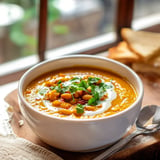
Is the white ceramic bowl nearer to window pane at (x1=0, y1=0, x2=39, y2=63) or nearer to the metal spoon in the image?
the metal spoon

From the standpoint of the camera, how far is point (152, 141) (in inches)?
51.2

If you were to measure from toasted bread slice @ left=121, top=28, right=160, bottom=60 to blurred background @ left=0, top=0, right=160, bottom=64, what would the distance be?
1.43 feet

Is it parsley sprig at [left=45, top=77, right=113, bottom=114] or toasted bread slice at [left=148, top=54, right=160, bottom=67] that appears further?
toasted bread slice at [left=148, top=54, right=160, bottom=67]

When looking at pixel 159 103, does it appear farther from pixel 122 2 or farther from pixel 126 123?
pixel 122 2

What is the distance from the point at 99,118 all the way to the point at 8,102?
0.50m

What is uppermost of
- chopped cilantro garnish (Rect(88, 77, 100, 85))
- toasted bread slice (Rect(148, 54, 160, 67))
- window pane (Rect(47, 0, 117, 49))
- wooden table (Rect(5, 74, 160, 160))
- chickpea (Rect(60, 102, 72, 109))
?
chopped cilantro garnish (Rect(88, 77, 100, 85))

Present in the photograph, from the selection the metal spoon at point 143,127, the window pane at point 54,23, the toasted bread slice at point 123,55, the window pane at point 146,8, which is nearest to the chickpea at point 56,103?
the metal spoon at point 143,127

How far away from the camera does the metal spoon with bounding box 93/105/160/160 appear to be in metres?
1.22

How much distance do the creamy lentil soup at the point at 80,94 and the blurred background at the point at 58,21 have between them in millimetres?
834

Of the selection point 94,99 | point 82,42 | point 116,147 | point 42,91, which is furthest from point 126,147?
point 82,42

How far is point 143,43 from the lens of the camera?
1.82m

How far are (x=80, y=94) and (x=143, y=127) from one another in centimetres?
28

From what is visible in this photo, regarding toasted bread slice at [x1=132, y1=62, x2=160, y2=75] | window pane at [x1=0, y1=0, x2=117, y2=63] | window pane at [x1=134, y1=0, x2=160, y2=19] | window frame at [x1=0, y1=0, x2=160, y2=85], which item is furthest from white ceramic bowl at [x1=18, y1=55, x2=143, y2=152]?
window pane at [x1=134, y1=0, x2=160, y2=19]

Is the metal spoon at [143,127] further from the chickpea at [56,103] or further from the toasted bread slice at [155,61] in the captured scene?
the toasted bread slice at [155,61]
